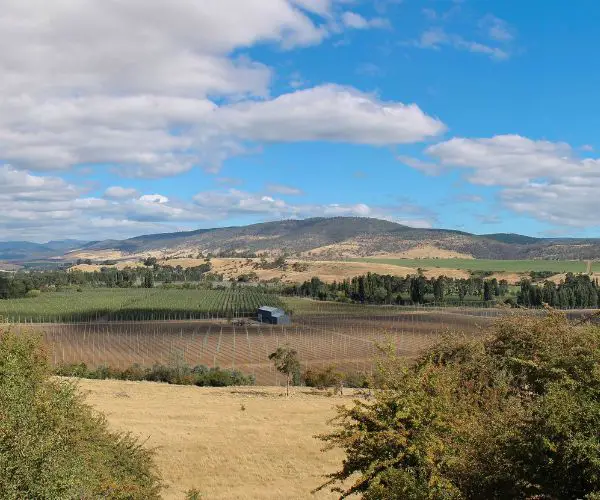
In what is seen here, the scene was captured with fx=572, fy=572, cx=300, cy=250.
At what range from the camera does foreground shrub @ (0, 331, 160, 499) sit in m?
15.1

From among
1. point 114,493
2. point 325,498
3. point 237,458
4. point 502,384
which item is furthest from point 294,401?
point 114,493

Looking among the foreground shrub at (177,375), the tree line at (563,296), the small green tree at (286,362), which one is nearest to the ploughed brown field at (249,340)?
the foreground shrub at (177,375)

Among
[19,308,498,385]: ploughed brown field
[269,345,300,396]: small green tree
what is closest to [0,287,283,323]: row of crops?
[19,308,498,385]: ploughed brown field

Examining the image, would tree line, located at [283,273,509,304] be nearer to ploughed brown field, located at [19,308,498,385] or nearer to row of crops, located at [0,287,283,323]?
row of crops, located at [0,287,283,323]

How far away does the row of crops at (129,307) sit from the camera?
141 m

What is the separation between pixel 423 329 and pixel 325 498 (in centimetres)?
9215

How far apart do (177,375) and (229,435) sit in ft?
110

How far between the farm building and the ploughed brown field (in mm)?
2759

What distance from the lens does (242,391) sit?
63.7 m

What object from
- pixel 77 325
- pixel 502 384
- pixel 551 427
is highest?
pixel 551 427

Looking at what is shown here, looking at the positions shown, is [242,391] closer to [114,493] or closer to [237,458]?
[237,458]

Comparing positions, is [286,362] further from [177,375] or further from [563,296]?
[563,296]

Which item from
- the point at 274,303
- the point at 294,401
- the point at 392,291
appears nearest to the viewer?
the point at 294,401

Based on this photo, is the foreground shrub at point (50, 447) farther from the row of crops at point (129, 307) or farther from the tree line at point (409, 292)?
the tree line at point (409, 292)
